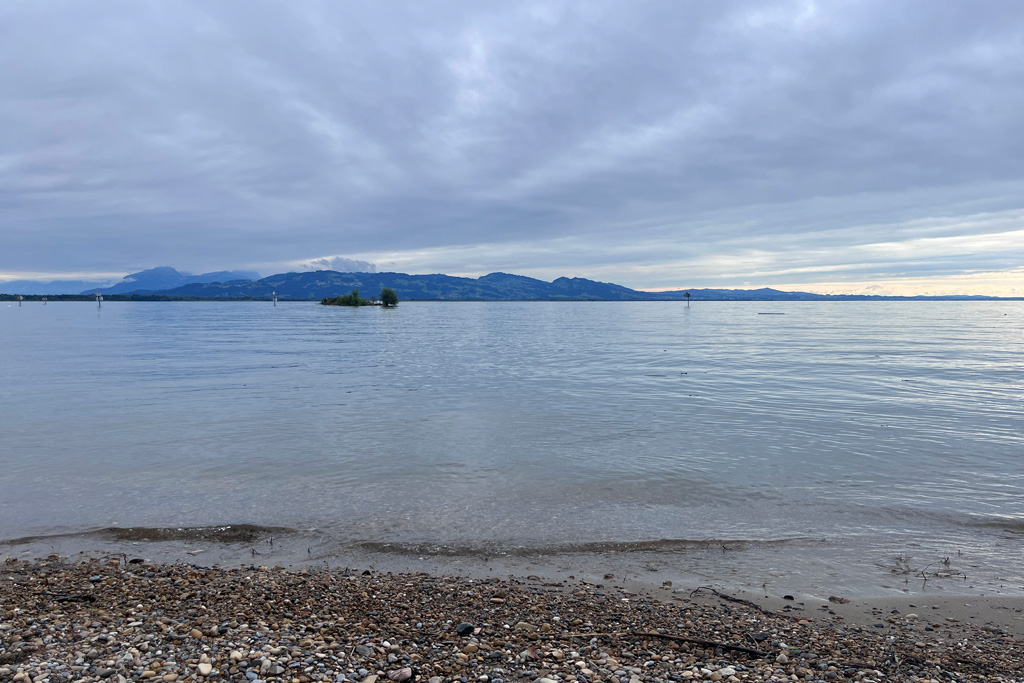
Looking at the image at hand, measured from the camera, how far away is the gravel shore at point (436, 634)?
6070 mm

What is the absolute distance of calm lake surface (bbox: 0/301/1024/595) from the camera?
1039 centimetres

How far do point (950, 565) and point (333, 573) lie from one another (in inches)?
390

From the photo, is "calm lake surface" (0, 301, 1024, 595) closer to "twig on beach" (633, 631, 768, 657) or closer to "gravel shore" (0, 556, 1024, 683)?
"gravel shore" (0, 556, 1024, 683)

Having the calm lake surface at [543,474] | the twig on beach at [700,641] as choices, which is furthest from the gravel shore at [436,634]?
the calm lake surface at [543,474]

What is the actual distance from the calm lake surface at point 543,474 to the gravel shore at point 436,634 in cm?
132

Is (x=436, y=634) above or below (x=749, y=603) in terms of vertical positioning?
above

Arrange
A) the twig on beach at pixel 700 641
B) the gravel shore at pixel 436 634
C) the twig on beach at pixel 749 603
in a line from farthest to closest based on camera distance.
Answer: the twig on beach at pixel 749 603 < the twig on beach at pixel 700 641 < the gravel shore at pixel 436 634

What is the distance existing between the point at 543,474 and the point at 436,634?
837cm

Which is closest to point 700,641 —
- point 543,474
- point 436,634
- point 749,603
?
point 749,603

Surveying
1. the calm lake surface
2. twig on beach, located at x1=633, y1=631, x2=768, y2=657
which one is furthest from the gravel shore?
the calm lake surface

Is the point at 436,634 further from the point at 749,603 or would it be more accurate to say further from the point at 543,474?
the point at 543,474

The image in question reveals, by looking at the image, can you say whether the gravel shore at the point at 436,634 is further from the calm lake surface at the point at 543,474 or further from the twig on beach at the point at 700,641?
the calm lake surface at the point at 543,474

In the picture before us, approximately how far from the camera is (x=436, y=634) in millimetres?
6988

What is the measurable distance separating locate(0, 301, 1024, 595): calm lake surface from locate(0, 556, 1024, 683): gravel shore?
1316mm
